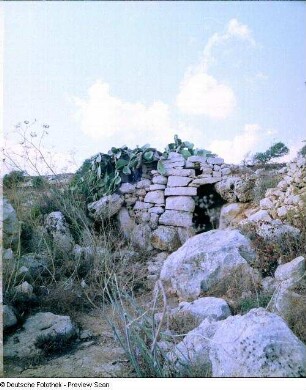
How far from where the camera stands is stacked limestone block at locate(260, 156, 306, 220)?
17.8 feet

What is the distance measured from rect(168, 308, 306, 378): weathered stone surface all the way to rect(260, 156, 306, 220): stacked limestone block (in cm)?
306

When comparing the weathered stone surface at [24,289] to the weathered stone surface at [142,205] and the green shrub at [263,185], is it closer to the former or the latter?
the weathered stone surface at [142,205]

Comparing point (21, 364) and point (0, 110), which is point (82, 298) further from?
point (0, 110)

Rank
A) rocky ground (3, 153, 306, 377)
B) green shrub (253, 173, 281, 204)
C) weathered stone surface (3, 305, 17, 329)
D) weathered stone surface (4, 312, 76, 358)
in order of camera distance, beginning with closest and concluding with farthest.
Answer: rocky ground (3, 153, 306, 377), weathered stone surface (4, 312, 76, 358), weathered stone surface (3, 305, 17, 329), green shrub (253, 173, 281, 204)

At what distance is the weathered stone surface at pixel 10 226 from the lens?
4863 mm

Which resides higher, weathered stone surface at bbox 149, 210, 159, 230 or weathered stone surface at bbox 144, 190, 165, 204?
weathered stone surface at bbox 144, 190, 165, 204

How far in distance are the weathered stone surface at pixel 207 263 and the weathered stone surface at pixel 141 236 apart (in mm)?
1523

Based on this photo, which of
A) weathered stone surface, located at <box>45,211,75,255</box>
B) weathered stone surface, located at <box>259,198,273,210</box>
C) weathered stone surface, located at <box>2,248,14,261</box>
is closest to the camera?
weathered stone surface, located at <box>2,248,14,261</box>

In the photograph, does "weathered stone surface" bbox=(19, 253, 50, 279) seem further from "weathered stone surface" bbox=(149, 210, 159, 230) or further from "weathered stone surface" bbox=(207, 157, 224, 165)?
"weathered stone surface" bbox=(207, 157, 224, 165)

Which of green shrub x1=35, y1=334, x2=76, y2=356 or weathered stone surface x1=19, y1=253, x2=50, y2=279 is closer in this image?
green shrub x1=35, y1=334, x2=76, y2=356

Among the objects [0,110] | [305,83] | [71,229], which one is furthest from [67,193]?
[305,83]

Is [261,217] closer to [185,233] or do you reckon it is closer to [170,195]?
[185,233]

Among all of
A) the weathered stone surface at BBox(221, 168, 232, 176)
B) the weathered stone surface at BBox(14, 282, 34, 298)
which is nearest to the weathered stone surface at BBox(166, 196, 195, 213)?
the weathered stone surface at BBox(221, 168, 232, 176)

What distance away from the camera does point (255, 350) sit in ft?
7.43
